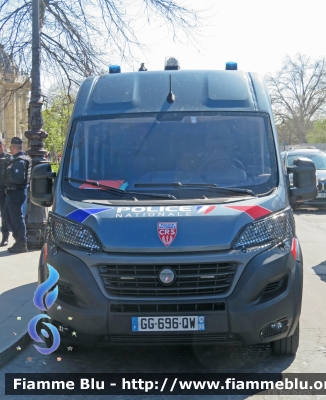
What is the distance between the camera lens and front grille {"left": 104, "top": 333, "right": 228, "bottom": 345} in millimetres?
4680

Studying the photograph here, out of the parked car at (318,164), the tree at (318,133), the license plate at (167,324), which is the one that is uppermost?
the license plate at (167,324)

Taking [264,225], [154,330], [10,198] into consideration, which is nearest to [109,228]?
[154,330]

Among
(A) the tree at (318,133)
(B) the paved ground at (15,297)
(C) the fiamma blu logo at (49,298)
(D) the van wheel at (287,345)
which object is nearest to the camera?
(C) the fiamma blu logo at (49,298)

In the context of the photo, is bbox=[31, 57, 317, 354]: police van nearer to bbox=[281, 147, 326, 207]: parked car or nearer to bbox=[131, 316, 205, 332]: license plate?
bbox=[131, 316, 205, 332]: license plate

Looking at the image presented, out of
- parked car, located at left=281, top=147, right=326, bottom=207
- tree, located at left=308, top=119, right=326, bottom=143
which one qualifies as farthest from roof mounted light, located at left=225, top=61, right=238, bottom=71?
tree, located at left=308, top=119, right=326, bottom=143

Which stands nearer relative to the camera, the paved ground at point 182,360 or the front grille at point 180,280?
the front grille at point 180,280

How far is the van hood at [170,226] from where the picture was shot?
15.3ft

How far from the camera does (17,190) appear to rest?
10500 millimetres

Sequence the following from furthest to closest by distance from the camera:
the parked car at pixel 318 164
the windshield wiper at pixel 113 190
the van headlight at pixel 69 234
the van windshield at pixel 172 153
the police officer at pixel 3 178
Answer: the parked car at pixel 318 164
the police officer at pixel 3 178
the van windshield at pixel 172 153
the windshield wiper at pixel 113 190
the van headlight at pixel 69 234

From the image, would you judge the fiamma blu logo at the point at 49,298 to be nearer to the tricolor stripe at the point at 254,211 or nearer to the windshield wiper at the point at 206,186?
the windshield wiper at the point at 206,186

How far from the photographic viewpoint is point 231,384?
15.7 ft

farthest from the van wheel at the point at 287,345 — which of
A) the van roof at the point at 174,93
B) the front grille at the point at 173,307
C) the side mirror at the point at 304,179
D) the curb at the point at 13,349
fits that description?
the curb at the point at 13,349

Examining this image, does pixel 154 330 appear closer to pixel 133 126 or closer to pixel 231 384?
pixel 231 384

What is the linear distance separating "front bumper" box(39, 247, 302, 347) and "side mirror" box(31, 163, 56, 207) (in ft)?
4.48
